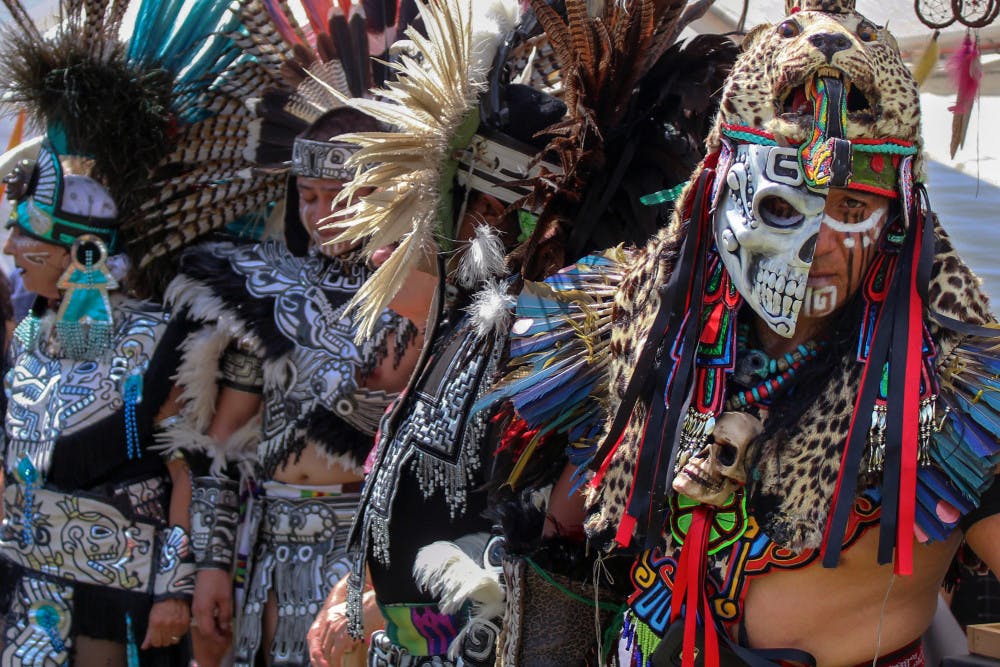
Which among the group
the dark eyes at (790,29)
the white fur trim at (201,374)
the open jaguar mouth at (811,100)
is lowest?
the white fur trim at (201,374)

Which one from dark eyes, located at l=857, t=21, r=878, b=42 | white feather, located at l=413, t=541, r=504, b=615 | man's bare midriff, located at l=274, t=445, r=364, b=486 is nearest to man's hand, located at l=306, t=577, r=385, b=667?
white feather, located at l=413, t=541, r=504, b=615

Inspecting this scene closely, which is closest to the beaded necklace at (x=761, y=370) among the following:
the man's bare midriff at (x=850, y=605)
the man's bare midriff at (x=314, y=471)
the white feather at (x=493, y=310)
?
the man's bare midriff at (x=850, y=605)

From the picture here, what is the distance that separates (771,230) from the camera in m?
1.79

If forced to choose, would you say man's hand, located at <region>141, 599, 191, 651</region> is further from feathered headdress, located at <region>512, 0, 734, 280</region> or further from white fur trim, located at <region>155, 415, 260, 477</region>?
feathered headdress, located at <region>512, 0, 734, 280</region>

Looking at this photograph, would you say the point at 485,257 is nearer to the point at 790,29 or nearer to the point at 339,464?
the point at 790,29

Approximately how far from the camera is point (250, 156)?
4.18m

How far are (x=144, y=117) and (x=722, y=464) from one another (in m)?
2.93

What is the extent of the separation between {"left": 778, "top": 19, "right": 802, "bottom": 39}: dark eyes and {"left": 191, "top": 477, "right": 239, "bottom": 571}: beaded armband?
264 centimetres

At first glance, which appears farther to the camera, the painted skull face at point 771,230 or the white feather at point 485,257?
the white feather at point 485,257

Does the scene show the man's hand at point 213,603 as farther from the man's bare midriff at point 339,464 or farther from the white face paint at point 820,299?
the white face paint at point 820,299

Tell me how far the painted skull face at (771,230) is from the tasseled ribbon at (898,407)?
14 centimetres

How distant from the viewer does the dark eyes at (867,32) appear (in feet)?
6.06

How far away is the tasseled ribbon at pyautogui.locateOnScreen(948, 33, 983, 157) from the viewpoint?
2818mm

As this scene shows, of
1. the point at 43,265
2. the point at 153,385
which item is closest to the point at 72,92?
the point at 43,265
